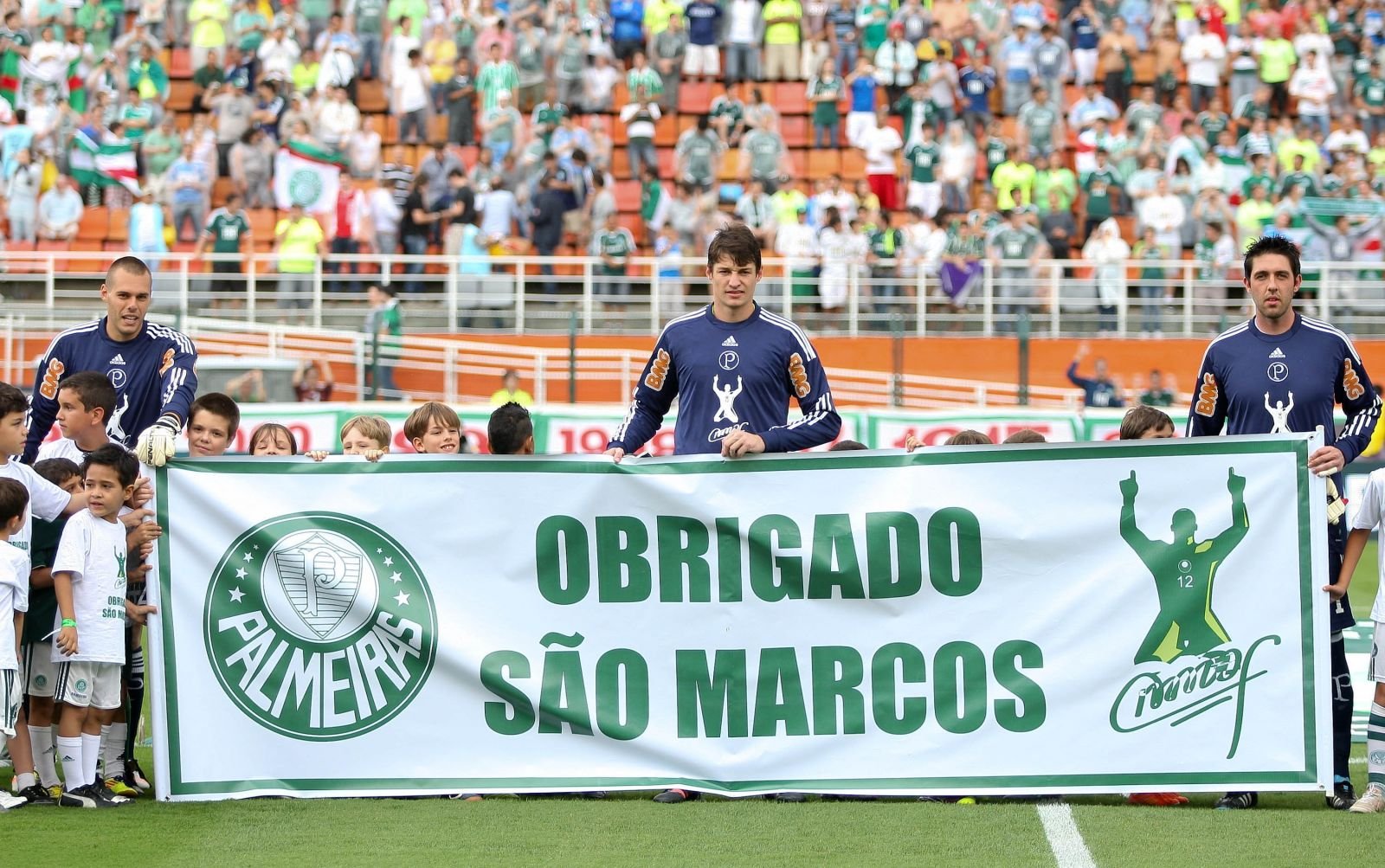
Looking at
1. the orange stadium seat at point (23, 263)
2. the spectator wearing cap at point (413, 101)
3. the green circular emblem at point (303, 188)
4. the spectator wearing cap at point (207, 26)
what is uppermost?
the spectator wearing cap at point (207, 26)

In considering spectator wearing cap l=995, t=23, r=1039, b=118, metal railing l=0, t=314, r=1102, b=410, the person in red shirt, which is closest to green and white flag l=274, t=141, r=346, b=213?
the person in red shirt

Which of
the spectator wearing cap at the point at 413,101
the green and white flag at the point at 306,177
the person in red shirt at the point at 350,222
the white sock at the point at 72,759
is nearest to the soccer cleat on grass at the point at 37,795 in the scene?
the white sock at the point at 72,759

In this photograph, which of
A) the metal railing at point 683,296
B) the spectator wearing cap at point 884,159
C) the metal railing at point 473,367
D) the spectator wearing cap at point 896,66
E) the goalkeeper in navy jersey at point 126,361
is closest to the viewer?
the goalkeeper in navy jersey at point 126,361

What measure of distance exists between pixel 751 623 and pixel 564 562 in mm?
754

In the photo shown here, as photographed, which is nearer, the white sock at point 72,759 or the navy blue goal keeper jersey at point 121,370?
the white sock at point 72,759

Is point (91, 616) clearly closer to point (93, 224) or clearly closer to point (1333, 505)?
point (1333, 505)

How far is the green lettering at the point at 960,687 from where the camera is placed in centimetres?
Result: 715

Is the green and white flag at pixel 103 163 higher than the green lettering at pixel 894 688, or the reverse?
the green and white flag at pixel 103 163

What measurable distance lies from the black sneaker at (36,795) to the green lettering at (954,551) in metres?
3.42

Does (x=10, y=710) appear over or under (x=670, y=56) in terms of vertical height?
under

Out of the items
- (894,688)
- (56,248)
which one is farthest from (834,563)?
(56,248)

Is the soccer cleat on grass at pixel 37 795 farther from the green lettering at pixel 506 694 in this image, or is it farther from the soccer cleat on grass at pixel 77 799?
the green lettering at pixel 506 694

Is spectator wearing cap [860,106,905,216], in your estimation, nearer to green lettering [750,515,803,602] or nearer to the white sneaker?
green lettering [750,515,803,602]

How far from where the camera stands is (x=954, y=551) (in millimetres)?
7207
